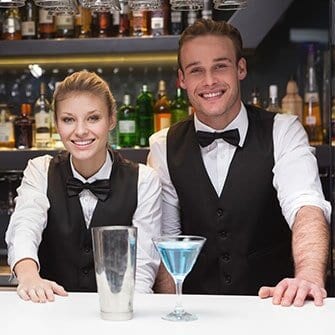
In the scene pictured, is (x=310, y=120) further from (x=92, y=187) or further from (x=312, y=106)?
(x=92, y=187)

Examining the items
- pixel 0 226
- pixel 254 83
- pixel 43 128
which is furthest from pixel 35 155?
pixel 254 83

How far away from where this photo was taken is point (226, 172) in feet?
8.75

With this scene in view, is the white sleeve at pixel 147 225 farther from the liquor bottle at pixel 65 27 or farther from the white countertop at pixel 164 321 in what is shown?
the liquor bottle at pixel 65 27

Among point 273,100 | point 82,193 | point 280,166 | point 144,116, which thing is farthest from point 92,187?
point 273,100

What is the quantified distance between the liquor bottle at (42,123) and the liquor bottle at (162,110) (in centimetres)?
48

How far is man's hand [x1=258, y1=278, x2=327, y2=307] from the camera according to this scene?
179cm

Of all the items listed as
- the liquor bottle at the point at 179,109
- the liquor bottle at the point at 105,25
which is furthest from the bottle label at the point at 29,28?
the liquor bottle at the point at 179,109

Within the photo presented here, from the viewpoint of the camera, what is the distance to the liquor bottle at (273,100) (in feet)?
11.5

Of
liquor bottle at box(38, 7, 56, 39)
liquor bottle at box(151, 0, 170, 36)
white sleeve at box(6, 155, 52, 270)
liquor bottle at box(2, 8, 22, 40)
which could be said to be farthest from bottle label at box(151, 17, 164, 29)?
white sleeve at box(6, 155, 52, 270)

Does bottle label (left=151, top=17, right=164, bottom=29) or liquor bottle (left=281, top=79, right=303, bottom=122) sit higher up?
bottle label (left=151, top=17, right=164, bottom=29)

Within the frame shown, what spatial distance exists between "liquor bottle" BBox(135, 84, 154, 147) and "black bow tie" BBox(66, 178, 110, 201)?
1.09m

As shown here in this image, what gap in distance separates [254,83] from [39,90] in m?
1.00

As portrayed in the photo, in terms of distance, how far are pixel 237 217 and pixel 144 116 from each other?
1.15 m

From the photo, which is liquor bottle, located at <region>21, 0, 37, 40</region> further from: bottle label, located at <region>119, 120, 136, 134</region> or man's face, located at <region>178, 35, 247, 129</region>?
man's face, located at <region>178, 35, 247, 129</region>
